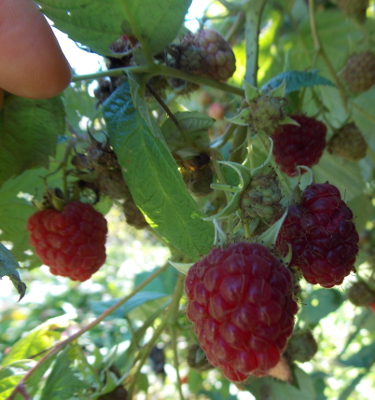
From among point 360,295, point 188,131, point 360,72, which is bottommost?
point 360,295

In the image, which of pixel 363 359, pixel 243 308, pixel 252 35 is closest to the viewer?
pixel 243 308

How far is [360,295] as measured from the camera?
57.7 inches

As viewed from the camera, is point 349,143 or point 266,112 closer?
point 266,112

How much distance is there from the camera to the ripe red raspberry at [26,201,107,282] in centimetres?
97

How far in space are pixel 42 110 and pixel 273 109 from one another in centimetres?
51

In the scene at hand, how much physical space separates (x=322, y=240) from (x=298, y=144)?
0.40 m

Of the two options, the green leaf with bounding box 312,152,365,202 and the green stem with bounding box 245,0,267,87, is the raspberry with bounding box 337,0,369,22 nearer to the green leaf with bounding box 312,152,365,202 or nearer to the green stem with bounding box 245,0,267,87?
the green stem with bounding box 245,0,267,87

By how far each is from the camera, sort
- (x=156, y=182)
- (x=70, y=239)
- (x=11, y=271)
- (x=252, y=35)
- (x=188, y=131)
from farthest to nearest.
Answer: (x=252, y=35) < (x=70, y=239) < (x=188, y=131) < (x=156, y=182) < (x=11, y=271)

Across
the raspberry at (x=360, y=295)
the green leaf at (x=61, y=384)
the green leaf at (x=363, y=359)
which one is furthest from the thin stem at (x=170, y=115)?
the green leaf at (x=363, y=359)

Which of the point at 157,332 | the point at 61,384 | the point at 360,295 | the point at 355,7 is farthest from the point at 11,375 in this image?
the point at 355,7

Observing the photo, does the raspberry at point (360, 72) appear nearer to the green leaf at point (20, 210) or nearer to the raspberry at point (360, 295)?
the raspberry at point (360, 295)

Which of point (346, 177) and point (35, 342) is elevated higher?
point (346, 177)

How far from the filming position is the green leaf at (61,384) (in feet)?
3.26

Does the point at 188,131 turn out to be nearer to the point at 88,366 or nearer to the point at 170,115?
the point at 170,115
